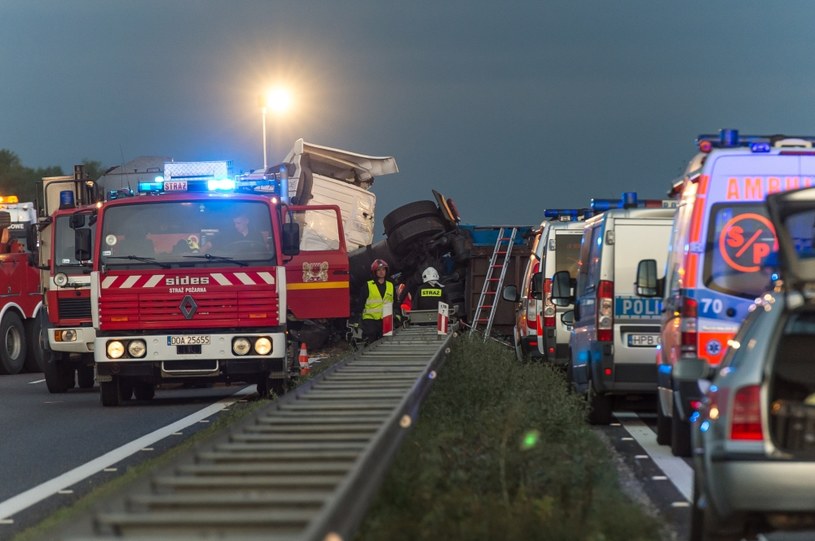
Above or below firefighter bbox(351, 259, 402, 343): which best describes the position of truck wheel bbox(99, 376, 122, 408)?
below

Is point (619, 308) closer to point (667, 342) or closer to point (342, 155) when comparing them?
point (667, 342)

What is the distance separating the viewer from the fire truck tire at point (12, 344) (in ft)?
96.1

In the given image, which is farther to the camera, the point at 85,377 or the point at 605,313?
the point at 85,377

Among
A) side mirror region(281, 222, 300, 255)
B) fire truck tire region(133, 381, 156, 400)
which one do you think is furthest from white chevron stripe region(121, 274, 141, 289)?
fire truck tire region(133, 381, 156, 400)

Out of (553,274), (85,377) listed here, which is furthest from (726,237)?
(85,377)

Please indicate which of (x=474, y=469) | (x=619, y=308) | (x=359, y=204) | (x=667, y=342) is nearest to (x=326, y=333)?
(x=359, y=204)

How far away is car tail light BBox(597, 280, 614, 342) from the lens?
15562 millimetres

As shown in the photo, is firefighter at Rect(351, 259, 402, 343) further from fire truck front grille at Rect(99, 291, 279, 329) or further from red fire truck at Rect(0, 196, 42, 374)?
red fire truck at Rect(0, 196, 42, 374)

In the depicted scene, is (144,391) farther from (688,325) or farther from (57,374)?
(688,325)

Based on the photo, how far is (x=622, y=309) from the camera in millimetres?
15633

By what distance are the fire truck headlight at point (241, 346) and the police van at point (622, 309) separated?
4247 millimetres

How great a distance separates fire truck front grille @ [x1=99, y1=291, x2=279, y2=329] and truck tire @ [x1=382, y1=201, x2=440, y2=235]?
1493cm

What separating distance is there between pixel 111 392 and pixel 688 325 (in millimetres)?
10188

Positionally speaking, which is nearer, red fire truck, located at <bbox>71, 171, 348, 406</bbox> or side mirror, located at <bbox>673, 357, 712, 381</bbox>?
side mirror, located at <bbox>673, 357, 712, 381</bbox>
